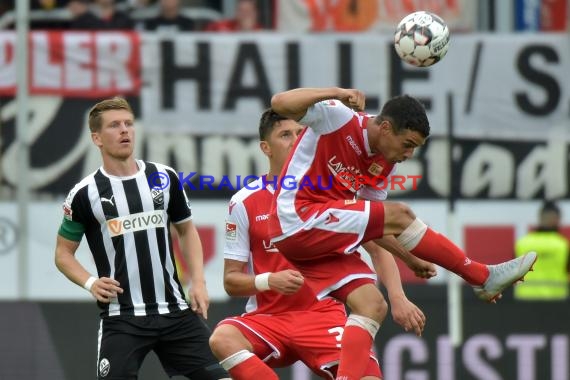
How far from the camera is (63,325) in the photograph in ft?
33.1

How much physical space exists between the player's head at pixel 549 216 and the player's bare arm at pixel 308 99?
5.90 meters

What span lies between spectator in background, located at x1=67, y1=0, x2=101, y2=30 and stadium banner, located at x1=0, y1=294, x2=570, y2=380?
380cm

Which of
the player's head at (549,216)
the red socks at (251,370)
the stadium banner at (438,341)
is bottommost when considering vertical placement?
the stadium banner at (438,341)

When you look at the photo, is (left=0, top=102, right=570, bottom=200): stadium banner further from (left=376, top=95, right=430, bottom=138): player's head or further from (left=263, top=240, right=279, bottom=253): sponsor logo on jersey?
(left=376, top=95, right=430, bottom=138): player's head

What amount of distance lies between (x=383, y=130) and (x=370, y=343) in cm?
114

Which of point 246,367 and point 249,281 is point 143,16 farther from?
point 246,367

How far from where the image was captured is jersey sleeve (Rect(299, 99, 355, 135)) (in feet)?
23.7

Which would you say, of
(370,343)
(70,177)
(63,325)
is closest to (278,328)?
(370,343)

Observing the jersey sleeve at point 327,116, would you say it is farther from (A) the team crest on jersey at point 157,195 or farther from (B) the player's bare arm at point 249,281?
(A) the team crest on jersey at point 157,195

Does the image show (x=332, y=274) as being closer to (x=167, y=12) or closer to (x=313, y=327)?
(x=313, y=327)

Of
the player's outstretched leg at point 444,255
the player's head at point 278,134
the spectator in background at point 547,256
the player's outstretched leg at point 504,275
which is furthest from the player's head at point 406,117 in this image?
the spectator in background at point 547,256

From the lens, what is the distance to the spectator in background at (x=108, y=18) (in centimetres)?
1316

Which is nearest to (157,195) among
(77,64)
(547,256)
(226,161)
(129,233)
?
(129,233)

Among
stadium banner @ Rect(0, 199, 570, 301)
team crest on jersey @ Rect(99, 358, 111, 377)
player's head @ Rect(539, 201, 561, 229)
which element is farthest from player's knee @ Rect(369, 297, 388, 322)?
player's head @ Rect(539, 201, 561, 229)
